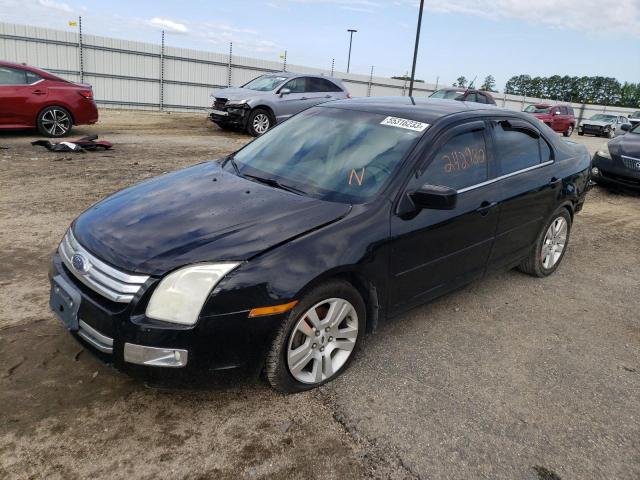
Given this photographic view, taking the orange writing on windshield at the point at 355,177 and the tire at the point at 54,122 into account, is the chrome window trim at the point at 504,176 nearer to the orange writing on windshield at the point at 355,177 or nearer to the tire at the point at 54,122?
the orange writing on windshield at the point at 355,177

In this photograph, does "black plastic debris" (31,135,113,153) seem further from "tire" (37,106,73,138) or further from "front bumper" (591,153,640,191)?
"front bumper" (591,153,640,191)

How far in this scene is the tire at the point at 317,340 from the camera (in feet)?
8.68

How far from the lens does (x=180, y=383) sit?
2.49 metres

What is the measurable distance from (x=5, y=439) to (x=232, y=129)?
13089 millimetres

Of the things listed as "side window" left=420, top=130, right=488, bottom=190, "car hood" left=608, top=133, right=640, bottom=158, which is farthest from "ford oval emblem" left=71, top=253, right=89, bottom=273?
"car hood" left=608, top=133, right=640, bottom=158

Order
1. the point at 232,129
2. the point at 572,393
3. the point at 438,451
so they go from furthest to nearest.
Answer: the point at 232,129, the point at 572,393, the point at 438,451

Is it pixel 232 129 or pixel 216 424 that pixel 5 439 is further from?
pixel 232 129

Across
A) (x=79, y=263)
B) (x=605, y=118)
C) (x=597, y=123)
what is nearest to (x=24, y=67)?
(x=79, y=263)

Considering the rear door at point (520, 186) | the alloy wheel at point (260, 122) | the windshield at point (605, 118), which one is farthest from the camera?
the windshield at point (605, 118)

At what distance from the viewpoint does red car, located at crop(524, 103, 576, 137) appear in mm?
23484

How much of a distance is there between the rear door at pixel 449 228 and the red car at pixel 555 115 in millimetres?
21653

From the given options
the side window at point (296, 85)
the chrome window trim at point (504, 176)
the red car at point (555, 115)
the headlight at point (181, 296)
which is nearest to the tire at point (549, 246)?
the chrome window trim at point (504, 176)

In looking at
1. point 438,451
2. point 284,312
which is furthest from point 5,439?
point 438,451

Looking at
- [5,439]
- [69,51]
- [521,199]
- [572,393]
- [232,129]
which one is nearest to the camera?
[5,439]
